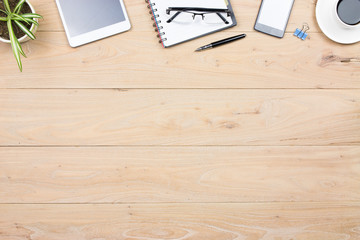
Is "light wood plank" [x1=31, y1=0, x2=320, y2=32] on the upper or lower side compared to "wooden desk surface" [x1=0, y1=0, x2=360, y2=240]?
upper

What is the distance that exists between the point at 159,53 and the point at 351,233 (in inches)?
32.7

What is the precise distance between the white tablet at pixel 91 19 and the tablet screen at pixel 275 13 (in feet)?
1.33

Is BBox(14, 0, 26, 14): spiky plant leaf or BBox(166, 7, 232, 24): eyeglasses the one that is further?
BBox(166, 7, 232, 24): eyeglasses

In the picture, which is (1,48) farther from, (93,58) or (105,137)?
(105,137)

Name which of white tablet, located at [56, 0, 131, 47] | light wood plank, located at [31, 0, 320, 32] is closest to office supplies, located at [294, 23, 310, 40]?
light wood plank, located at [31, 0, 320, 32]

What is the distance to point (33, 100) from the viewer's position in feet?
3.08

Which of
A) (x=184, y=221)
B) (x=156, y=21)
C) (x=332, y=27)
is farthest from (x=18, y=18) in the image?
(x=332, y=27)

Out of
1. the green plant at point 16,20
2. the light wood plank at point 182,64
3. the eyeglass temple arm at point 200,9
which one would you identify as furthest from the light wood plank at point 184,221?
the eyeglass temple arm at point 200,9

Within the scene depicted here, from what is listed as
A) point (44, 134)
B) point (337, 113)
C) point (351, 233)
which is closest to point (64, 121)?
point (44, 134)

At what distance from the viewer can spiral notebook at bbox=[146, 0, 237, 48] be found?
3.02 ft

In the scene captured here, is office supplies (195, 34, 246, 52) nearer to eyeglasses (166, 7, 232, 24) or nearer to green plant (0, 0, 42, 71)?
eyeglasses (166, 7, 232, 24)

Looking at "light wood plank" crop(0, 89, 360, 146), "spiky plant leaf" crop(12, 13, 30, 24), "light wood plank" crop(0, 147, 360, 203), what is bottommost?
"light wood plank" crop(0, 147, 360, 203)

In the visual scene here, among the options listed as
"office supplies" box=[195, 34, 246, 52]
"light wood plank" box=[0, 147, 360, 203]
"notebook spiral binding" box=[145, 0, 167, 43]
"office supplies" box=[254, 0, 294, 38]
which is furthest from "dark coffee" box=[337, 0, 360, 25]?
"notebook spiral binding" box=[145, 0, 167, 43]

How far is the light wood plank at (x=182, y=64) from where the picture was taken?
36.7 inches
